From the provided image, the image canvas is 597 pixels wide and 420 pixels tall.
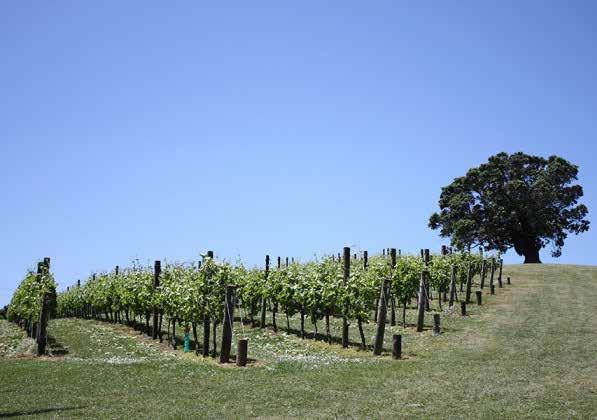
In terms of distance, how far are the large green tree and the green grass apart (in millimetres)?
43985

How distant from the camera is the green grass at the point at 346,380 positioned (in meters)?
13.9

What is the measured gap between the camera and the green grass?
13.9m

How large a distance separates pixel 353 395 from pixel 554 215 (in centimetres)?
6563

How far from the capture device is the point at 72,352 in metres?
30.1

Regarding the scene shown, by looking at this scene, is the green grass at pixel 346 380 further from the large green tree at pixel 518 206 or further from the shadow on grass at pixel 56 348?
the large green tree at pixel 518 206

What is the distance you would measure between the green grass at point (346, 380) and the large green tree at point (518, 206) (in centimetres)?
4398

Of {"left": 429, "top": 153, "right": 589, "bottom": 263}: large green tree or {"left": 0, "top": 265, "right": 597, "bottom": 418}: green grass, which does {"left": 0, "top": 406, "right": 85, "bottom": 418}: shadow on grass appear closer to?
{"left": 0, "top": 265, "right": 597, "bottom": 418}: green grass

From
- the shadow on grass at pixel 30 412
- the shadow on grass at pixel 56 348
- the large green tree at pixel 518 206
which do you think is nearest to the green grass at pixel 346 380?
the shadow on grass at pixel 30 412

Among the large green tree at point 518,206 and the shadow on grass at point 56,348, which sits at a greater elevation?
the large green tree at point 518,206

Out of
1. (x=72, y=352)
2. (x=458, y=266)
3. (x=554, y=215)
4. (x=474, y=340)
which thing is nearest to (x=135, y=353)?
(x=72, y=352)

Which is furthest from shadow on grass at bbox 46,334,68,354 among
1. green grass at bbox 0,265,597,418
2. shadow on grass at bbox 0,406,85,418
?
shadow on grass at bbox 0,406,85,418

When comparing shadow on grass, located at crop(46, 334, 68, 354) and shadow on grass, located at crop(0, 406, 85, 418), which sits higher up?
shadow on grass, located at crop(0, 406, 85, 418)

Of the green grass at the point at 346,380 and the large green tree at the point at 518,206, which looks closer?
the green grass at the point at 346,380

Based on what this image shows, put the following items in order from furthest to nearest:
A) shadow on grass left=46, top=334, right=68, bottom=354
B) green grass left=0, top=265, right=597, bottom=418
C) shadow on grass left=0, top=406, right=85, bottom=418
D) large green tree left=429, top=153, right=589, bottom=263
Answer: large green tree left=429, top=153, right=589, bottom=263 → shadow on grass left=46, top=334, right=68, bottom=354 → green grass left=0, top=265, right=597, bottom=418 → shadow on grass left=0, top=406, right=85, bottom=418
